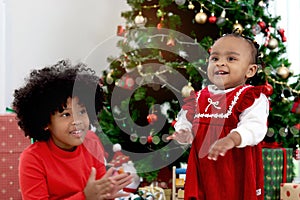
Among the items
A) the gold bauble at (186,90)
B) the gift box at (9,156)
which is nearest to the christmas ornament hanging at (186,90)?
the gold bauble at (186,90)

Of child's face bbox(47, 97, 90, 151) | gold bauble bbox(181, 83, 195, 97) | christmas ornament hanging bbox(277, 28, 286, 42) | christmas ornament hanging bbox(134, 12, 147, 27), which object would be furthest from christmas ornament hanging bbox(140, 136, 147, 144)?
child's face bbox(47, 97, 90, 151)

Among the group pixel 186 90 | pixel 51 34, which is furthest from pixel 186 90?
pixel 51 34

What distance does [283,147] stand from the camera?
2961 millimetres

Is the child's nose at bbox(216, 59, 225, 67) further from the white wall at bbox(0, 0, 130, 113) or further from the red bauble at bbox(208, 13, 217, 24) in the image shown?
the white wall at bbox(0, 0, 130, 113)

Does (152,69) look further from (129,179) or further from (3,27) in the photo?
(129,179)

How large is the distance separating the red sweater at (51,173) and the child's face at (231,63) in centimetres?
56

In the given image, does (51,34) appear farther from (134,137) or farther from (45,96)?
(45,96)

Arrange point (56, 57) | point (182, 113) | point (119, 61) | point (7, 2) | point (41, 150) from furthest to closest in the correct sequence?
point (56, 57) < point (7, 2) < point (119, 61) < point (182, 113) < point (41, 150)

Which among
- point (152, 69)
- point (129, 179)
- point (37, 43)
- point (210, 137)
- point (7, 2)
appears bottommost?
point (129, 179)

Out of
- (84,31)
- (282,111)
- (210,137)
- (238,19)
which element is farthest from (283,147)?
(84,31)

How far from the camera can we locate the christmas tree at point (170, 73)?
290cm

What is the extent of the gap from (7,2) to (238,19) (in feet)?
5.05

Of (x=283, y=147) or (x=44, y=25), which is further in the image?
(x=44, y=25)

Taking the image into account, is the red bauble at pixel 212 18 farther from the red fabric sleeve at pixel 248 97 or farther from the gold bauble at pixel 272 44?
the red fabric sleeve at pixel 248 97
